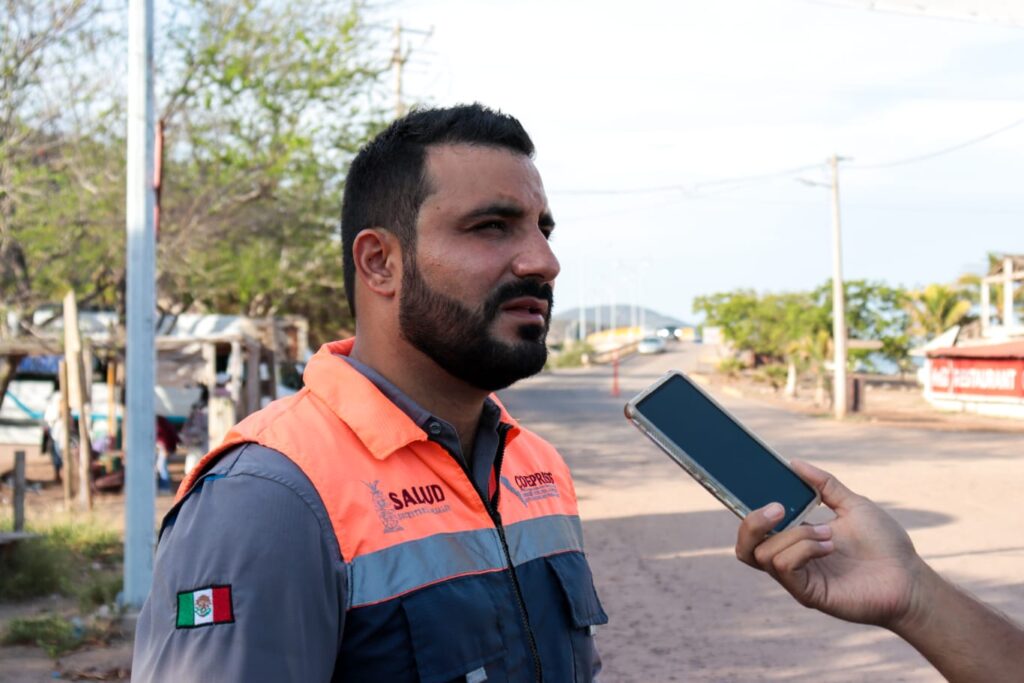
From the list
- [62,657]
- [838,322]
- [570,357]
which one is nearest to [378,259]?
[62,657]

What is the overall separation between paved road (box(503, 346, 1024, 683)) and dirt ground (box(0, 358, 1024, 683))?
2 centimetres

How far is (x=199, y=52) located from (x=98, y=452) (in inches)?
247

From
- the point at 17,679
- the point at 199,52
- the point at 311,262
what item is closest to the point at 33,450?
the point at 311,262

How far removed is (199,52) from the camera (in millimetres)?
15867

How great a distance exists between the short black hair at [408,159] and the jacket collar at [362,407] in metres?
0.26

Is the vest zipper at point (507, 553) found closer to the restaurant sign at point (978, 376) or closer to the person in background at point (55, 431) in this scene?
the person in background at point (55, 431)

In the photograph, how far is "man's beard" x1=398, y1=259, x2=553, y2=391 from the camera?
2.20m

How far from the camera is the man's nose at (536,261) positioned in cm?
222

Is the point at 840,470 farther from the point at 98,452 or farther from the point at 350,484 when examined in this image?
the point at 350,484

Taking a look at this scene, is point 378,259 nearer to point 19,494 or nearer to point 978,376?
point 19,494

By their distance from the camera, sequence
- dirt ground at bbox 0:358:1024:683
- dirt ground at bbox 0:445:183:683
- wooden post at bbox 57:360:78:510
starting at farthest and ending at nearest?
wooden post at bbox 57:360:78:510
dirt ground at bbox 0:358:1024:683
dirt ground at bbox 0:445:183:683

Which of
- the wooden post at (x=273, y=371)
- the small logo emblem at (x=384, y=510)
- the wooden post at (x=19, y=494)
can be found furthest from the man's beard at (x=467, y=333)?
the wooden post at (x=273, y=371)

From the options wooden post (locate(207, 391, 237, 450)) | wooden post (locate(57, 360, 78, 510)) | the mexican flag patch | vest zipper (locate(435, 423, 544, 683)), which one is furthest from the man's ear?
wooden post (locate(207, 391, 237, 450))

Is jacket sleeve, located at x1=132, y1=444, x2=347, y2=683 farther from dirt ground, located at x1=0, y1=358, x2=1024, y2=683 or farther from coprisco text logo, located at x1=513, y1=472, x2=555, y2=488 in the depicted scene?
dirt ground, located at x1=0, y1=358, x2=1024, y2=683
